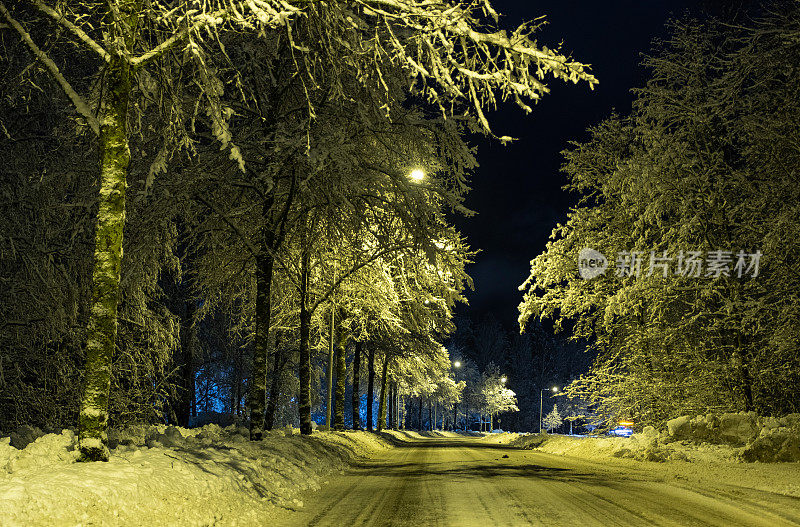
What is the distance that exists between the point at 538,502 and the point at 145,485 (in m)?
5.13

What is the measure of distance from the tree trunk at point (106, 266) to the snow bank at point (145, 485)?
0.40m

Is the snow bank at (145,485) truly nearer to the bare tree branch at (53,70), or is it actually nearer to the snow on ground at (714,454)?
the bare tree branch at (53,70)

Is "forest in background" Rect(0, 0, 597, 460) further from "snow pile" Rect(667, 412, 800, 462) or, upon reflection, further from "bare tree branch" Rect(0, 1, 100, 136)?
"snow pile" Rect(667, 412, 800, 462)

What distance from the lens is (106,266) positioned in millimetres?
7352

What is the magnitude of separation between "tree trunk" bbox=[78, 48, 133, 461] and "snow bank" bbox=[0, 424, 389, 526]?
1.32ft

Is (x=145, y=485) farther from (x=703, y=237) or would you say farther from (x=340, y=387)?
(x=340, y=387)

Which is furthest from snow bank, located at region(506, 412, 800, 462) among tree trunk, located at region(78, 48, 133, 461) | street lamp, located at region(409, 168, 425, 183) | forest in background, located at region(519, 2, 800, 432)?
tree trunk, located at region(78, 48, 133, 461)

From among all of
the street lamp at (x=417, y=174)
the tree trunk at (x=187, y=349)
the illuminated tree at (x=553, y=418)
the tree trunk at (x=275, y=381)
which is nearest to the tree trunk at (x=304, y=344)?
the street lamp at (x=417, y=174)

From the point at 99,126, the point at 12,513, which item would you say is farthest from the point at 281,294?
the point at 12,513

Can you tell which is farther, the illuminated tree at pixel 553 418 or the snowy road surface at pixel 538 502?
the illuminated tree at pixel 553 418

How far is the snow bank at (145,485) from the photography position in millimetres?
5156

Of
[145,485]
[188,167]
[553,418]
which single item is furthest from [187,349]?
[553,418]

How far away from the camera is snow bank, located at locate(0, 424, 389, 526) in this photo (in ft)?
16.9

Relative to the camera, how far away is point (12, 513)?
15.6ft
